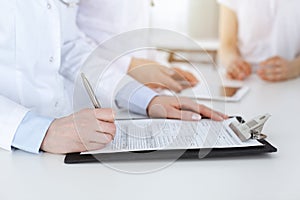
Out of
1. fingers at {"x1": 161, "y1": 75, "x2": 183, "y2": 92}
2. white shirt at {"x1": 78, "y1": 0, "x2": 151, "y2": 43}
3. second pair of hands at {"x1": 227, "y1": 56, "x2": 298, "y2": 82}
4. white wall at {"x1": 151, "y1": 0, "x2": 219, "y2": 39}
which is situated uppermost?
white shirt at {"x1": 78, "y1": 0, "x2": 151, "y2": 43}

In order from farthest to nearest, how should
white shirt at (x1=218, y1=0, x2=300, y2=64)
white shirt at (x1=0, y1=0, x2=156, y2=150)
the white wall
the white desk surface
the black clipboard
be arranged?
1. the white wall
2. white shirt at (x1=218, y1=0, x2=300, y2=64)
3. white shirt at (x1=0, y1=0, x2=156, y2=150)
4. the black clipboard
5. the white desk surface

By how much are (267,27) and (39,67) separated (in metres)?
1.06

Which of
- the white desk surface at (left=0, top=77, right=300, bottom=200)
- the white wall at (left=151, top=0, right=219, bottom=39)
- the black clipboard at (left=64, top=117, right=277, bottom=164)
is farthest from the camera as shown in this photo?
the white wall at (left=151, top=0, right=219, bottom=39)

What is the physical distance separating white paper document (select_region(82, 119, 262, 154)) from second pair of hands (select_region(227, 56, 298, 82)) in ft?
2.10

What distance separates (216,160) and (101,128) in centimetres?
23

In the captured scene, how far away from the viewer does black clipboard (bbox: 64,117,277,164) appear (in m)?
0.85

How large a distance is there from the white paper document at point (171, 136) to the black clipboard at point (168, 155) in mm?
10

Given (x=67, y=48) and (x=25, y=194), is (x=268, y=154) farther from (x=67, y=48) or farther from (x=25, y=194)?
(x=67, y=48)

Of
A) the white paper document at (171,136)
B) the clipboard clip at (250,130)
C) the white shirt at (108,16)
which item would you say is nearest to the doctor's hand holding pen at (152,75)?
the white shirt at (108,16)

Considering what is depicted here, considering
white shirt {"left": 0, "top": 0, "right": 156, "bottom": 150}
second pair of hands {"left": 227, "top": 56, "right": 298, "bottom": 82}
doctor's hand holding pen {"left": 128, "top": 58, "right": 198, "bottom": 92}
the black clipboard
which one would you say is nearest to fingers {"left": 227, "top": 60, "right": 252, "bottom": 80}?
second pair of hands {"left": 227, "top": 56, "right": 298, "bottom": 82}

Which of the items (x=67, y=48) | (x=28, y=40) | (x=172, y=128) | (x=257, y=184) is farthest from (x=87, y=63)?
(x=257, y=184)

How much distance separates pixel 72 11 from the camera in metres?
1.24

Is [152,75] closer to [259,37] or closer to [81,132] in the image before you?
[81,132]

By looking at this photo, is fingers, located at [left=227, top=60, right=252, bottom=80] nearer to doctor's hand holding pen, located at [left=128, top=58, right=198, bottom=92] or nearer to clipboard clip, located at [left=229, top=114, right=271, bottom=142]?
doctor's hand holding pen, located at [left=128, top=58, right=198, bottom=92]
